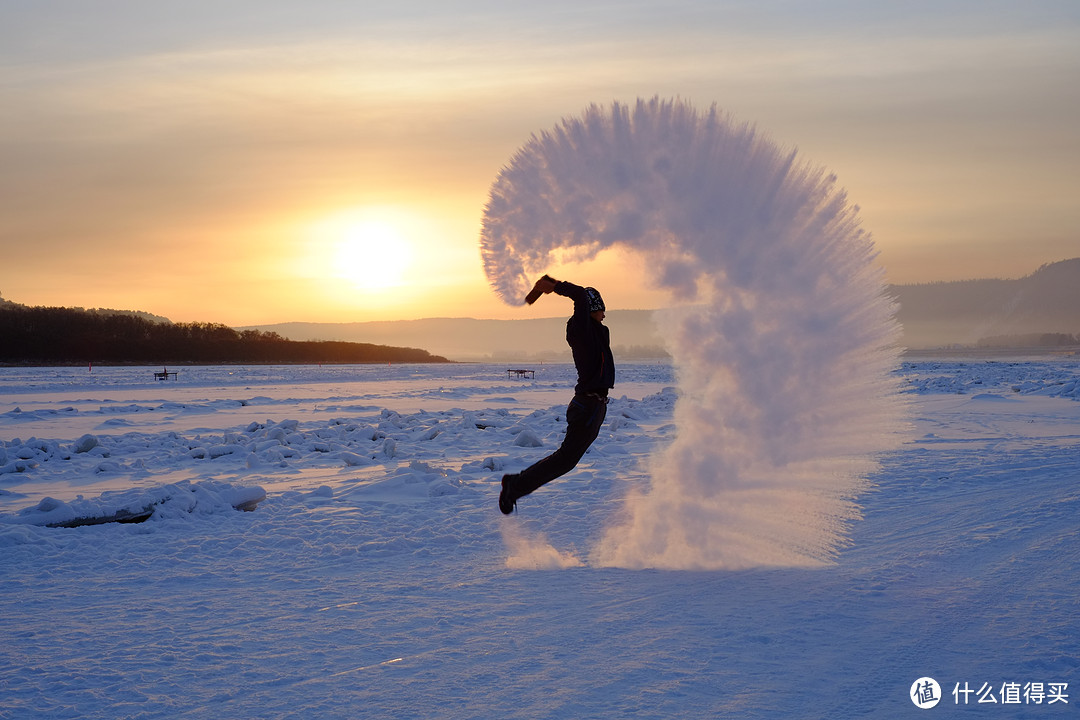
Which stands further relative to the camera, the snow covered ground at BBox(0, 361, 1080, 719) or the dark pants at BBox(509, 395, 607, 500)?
the dark pants at BBox(509, 395, 607, 500)

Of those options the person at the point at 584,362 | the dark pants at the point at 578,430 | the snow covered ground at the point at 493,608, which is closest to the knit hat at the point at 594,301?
the person at the point at 584,362

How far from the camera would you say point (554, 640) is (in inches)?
182

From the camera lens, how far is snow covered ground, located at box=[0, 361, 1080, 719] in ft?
12.7

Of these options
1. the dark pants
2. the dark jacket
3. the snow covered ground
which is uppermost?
the dark jacket

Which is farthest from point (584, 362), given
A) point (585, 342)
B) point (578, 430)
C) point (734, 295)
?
point (734, 295)

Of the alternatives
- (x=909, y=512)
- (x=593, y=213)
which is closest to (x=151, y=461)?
(x=593, y=213)

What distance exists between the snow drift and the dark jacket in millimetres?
868

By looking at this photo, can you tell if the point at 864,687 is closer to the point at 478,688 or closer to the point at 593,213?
the point at 478,688

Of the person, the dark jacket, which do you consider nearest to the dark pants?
the person

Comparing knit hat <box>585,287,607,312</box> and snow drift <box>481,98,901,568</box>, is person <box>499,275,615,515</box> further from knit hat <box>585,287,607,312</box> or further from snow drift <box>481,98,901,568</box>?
snow drift <box>481,98,901,568</box>

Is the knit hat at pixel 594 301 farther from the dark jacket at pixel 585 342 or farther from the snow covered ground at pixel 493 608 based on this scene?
the snow covered ground at pixel 493 608

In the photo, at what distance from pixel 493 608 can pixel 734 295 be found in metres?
3.45

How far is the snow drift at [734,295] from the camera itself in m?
6.88

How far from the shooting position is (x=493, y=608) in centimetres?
526
